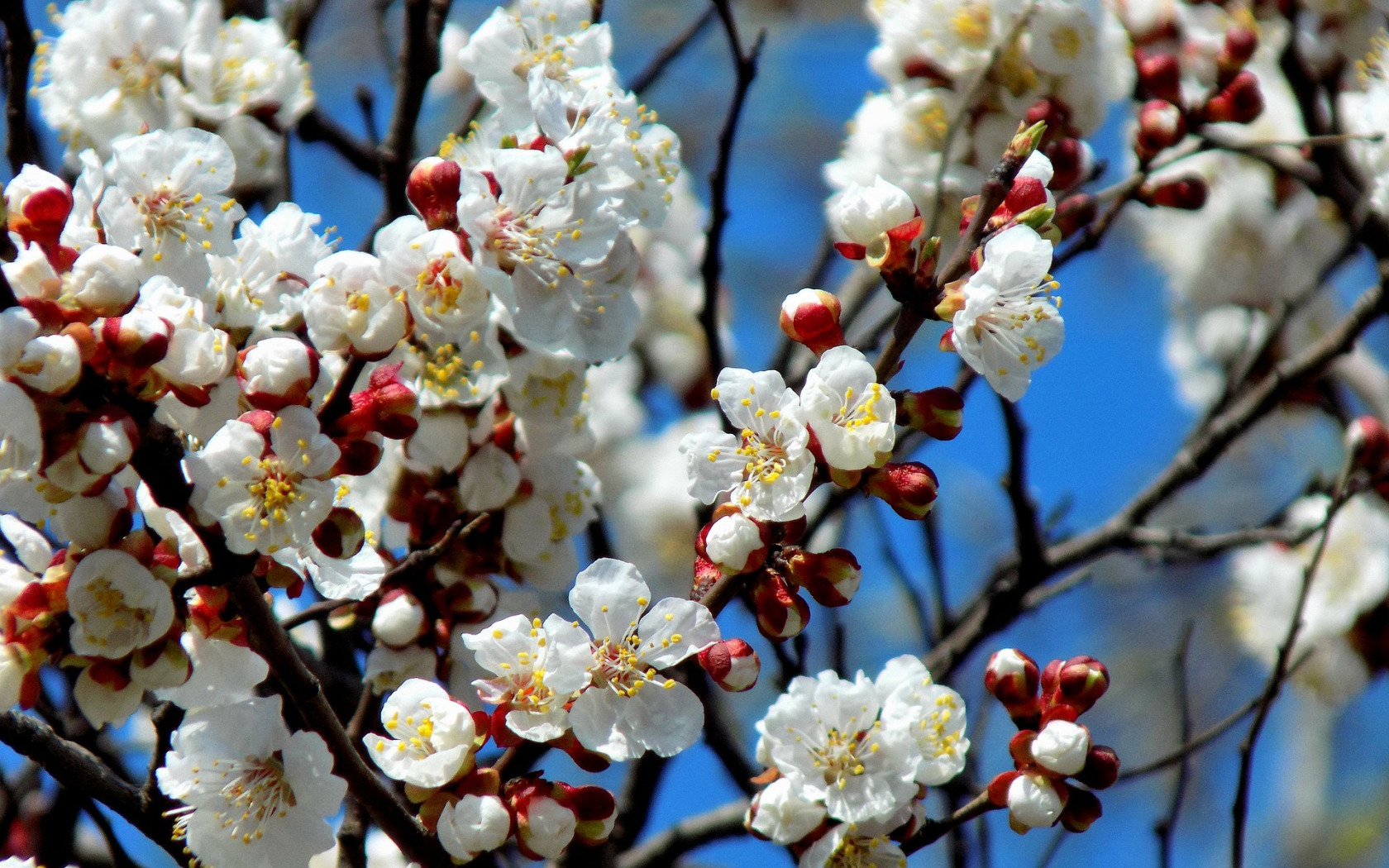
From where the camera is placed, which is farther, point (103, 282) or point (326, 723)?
point (326, 723)

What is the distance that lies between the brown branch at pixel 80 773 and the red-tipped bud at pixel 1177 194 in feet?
7.23

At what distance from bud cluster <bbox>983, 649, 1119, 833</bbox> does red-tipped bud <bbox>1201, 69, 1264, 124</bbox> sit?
1487 mm

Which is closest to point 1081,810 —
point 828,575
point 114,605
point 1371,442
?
point 828,575

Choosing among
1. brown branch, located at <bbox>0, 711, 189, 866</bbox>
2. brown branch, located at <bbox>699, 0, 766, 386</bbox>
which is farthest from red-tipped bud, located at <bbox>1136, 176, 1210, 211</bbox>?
brown branch, located at <bbox>0, 711, 189, 866</bbox>

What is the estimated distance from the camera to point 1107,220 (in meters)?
2.47

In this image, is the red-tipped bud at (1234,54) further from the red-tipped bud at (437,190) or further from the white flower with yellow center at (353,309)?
the white flower with yellow center at (353,309)

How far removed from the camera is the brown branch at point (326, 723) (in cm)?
146

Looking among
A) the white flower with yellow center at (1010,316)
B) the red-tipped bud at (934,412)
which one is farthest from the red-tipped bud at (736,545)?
the white flower with yellow center at (1010,316)

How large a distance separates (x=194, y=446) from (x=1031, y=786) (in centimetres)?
126

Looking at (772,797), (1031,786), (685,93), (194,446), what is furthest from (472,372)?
(685,93)

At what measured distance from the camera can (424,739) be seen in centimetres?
156

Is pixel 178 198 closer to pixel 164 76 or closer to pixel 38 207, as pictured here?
pixel 38 207

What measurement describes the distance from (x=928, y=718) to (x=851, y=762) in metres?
0.13

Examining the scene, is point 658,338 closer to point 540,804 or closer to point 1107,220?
point 1107,220
